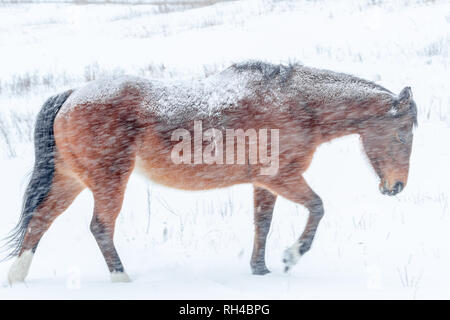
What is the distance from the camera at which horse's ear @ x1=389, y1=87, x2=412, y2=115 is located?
13.7 feet

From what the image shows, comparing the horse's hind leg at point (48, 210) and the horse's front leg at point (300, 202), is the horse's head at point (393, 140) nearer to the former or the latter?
the horse's front leg at point (300, 202)

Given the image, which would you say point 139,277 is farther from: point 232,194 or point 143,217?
point 232,194

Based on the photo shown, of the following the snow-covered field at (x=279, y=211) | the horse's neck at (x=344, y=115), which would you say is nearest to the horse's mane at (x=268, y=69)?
the horse's neck at (x=344, y=115)

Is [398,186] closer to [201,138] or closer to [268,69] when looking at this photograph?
[268,69]

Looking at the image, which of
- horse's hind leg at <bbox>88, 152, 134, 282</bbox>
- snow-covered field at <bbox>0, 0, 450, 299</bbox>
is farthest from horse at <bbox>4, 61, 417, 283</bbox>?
snow-covered field at <bbox>0, 0, 450, 299</bbox>

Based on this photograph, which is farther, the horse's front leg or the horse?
the horse's front leg

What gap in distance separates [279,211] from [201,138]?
226 centimetres

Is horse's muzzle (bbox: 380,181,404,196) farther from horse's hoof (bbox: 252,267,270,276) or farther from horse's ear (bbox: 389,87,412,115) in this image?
horse's hoof (bbox: 252,267,270,276)

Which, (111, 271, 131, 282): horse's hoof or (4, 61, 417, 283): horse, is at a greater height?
(4, 61, 417, 283): horse

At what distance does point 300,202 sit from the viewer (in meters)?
4.09

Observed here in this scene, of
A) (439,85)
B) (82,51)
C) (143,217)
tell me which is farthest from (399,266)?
(82,51)

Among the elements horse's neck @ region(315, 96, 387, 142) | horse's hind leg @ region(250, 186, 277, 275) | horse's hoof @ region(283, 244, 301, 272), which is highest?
horse's neck @ region(315, 96, 387, 142)

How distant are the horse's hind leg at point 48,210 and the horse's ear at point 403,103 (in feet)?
8.38

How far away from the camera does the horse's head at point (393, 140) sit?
4188mm
